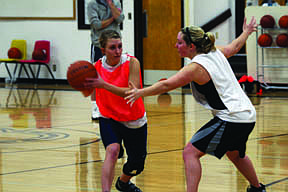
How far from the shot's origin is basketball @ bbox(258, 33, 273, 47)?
9781 millimetres

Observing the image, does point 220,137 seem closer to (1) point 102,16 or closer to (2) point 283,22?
(1) point 102,16

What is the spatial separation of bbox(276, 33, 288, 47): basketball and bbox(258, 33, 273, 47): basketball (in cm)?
13

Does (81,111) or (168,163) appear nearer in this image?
(168,163)

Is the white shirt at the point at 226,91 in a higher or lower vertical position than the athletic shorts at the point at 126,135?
higher

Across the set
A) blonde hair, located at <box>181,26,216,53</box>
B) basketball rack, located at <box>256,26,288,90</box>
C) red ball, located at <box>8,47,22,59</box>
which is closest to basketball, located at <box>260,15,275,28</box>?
basketball rack, located at <box>256,26,288,90</box>

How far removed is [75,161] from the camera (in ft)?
15.6

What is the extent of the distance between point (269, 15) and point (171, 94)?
2168mm

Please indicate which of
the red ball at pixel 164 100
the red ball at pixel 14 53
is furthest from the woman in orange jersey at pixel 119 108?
the red ball at pixel 14 53

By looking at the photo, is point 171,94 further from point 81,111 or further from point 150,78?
point 81,111

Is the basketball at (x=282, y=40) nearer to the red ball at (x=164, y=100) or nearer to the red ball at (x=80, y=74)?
the red ball at (x=164, y=100)

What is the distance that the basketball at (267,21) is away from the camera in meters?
9.73

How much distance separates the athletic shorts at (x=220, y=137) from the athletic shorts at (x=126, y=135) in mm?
455

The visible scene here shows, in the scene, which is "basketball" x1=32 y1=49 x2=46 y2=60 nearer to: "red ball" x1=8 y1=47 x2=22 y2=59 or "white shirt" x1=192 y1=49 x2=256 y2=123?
"red ball" x1=8 y1=47 x2=22 y2=59

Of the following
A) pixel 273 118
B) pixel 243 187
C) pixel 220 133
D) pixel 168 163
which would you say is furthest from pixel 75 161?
pixel 273 118
